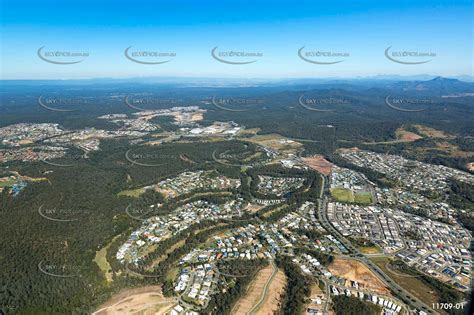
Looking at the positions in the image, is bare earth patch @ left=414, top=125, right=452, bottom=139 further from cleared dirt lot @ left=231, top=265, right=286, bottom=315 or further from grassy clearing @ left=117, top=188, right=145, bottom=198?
cleared dirt lot @ left=231, top=265, right=286, bottom=315

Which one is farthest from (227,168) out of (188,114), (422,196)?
(188,114)

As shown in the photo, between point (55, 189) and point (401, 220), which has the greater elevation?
point (55, 189)

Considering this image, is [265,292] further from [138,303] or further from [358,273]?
[138,303]

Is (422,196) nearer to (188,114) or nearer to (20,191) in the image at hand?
(20,191)

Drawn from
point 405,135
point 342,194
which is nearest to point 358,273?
point 342,194

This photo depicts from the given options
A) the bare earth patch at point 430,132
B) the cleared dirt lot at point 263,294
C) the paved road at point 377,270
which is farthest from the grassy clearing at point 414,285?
the bare earth patch at point 430,132

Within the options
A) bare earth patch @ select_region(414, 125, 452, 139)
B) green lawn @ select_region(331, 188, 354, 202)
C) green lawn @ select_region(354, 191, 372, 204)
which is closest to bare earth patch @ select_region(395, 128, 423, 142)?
bare earth patch @ select_region(414, 125, 452, 139)
